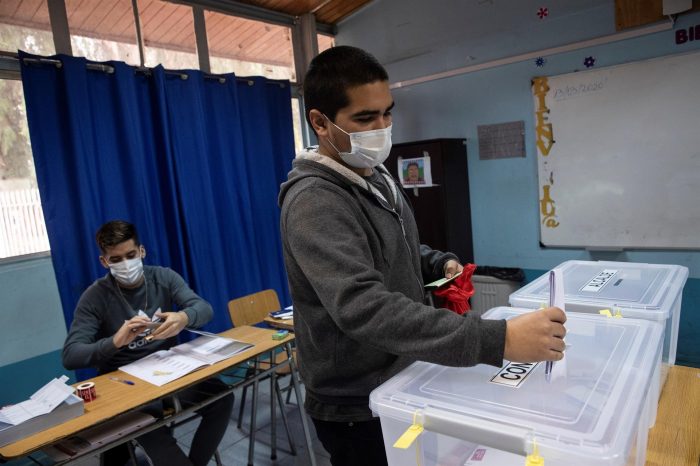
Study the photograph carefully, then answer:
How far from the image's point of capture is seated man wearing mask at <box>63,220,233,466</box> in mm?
2094

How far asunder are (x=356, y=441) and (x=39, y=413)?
1263 millimetres

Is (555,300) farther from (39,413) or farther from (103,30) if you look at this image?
(103,30)

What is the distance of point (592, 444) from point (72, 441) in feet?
6.19

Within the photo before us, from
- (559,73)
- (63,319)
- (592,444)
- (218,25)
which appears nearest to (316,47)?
(218,25)

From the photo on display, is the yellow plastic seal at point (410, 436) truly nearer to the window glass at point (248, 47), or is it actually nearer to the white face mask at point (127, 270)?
the white face mask at point (127, 270)

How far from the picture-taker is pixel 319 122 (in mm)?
1019

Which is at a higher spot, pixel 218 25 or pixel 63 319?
pixel 218 25

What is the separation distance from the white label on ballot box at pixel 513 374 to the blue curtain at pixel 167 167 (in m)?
2.68

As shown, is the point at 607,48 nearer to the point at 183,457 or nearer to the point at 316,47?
the point at 316,47

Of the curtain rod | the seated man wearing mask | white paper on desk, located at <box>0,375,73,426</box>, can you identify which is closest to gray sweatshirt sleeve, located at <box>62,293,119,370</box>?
the seated man wearing mask

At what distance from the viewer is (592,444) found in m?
0.64

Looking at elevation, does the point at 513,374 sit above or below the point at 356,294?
below

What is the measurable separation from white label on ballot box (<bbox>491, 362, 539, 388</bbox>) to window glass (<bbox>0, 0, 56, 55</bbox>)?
10.3 ft

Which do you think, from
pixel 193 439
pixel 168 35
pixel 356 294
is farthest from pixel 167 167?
pixel 356 294
